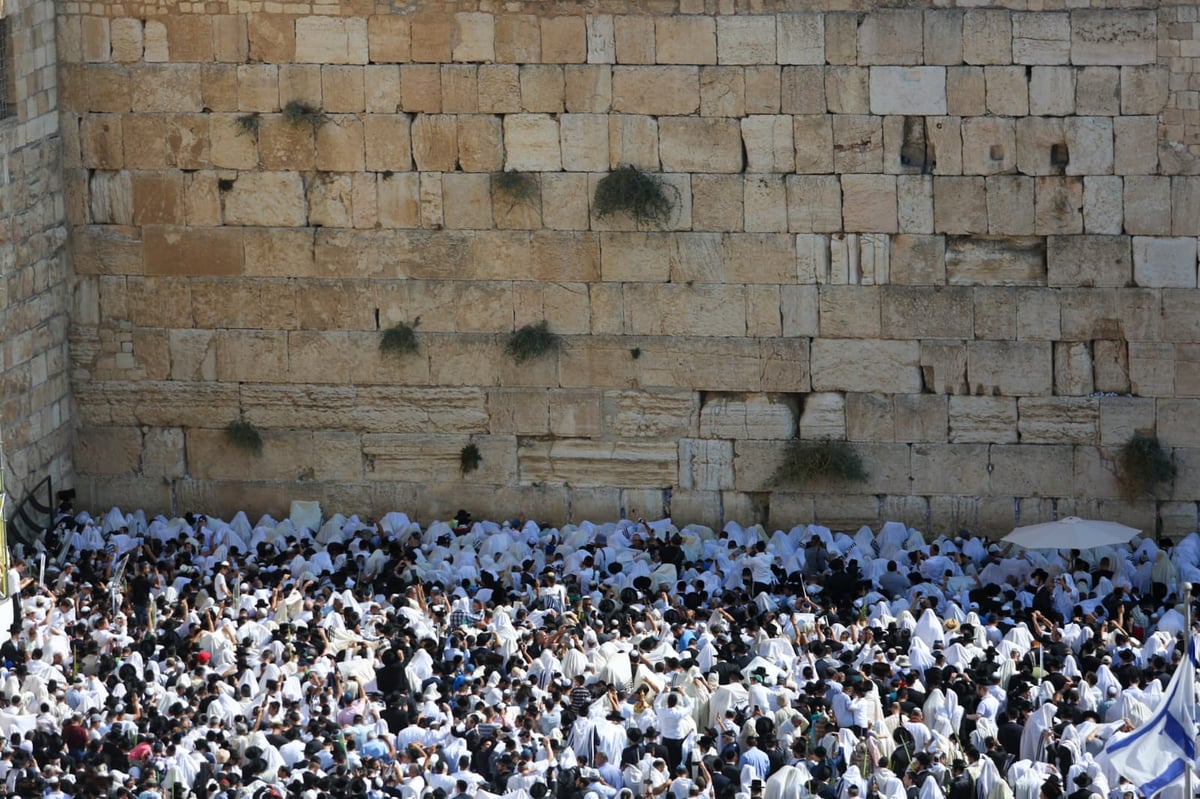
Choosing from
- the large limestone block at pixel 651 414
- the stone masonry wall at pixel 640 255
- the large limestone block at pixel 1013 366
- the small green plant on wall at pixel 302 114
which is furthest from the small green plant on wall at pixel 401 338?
the large limestone block at pixel 1013 366

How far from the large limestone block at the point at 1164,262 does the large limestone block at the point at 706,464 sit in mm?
4548

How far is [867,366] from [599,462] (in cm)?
300

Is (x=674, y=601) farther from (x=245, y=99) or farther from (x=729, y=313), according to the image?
(x=245, y=99)

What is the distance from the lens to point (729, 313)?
2455cm

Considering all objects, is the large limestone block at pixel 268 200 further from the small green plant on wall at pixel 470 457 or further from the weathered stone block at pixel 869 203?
the weathered stone block at pixel 869 203

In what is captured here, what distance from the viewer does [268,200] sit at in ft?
82.0

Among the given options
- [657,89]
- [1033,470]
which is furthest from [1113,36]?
[657,89]

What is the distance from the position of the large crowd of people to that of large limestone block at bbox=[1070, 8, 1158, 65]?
190 inches

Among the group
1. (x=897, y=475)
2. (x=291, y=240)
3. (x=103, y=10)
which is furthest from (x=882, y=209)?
(x=103, y=10)

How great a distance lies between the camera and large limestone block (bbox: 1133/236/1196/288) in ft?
77.6

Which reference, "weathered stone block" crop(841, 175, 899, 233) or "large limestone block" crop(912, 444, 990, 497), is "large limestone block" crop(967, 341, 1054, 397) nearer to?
"large limestone block" crop(912, 444, 990, 497)

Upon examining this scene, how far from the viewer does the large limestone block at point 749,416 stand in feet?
80.9

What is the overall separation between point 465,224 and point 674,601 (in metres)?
4.90

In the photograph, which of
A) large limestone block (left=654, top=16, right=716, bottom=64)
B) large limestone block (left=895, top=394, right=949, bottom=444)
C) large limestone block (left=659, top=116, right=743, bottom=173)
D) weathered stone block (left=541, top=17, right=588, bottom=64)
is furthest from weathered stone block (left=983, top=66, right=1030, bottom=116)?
weathered stone block (left=541, top=17, right=588, bottom=64)
